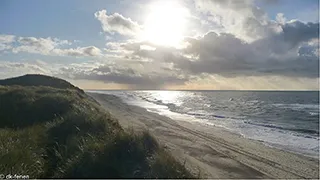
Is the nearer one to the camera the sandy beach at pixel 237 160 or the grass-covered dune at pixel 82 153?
the grass-covered dune at pixel 82 153

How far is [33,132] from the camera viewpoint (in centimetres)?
998

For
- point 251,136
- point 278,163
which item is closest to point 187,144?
point 278,163

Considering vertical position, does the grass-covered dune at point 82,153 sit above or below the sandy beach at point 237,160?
above

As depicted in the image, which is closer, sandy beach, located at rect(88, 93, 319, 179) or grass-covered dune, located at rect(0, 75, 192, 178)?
grass-covered dune, located at rect(0, 75, 192, 178)

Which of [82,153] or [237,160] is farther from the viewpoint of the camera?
[237,160]

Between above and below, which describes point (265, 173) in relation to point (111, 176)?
below

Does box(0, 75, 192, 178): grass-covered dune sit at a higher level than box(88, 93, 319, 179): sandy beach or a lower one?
higher

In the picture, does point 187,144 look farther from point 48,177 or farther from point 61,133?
point 48,177

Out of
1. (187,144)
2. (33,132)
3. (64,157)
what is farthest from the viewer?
(187,144)

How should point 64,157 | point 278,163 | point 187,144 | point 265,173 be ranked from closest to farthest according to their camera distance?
point 64,157 < point 265,173 < point 278,163 < point 187,144

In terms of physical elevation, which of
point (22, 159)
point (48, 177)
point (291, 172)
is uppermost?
point (22, 159)

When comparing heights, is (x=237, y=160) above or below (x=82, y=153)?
below

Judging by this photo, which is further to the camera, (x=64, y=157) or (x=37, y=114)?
(x=37, y=114)

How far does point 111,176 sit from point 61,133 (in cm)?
402
